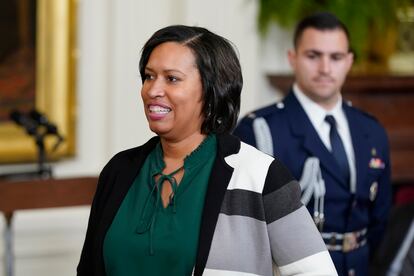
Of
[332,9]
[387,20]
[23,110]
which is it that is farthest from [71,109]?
[387,20]

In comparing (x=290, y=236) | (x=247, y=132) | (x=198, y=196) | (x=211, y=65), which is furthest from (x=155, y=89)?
(x=247, y=132)

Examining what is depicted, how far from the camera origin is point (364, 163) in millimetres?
3504

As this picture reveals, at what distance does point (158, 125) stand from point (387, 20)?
12.1ft

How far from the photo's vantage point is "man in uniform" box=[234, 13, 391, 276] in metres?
3.38

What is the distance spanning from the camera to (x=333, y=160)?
342 cm

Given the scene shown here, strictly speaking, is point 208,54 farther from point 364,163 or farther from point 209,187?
point 364,163

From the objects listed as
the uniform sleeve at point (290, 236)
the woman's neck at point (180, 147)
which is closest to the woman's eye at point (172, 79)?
the woman's neck at point (180, 147)

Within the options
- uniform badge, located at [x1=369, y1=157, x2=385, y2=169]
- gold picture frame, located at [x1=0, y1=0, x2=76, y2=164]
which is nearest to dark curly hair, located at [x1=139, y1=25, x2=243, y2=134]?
uniform badge, located at [x1=369, y1=157, x2=385, y2=169]

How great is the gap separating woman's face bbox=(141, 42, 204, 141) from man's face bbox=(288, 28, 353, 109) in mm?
1336

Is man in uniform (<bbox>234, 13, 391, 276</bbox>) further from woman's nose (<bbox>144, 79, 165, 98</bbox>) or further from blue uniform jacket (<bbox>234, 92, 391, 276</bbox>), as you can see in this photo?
woman's nose (<bbox>144, 79, 165, 98</bbox>)

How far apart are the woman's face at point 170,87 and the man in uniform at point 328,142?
1.18 meters

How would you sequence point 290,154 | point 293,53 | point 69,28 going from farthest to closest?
point 69,28 < point 293,53 < point 290,154

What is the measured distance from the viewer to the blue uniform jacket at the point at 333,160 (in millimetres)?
3391

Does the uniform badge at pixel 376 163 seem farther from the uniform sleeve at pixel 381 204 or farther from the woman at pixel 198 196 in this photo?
the woman at pixel 198 196
